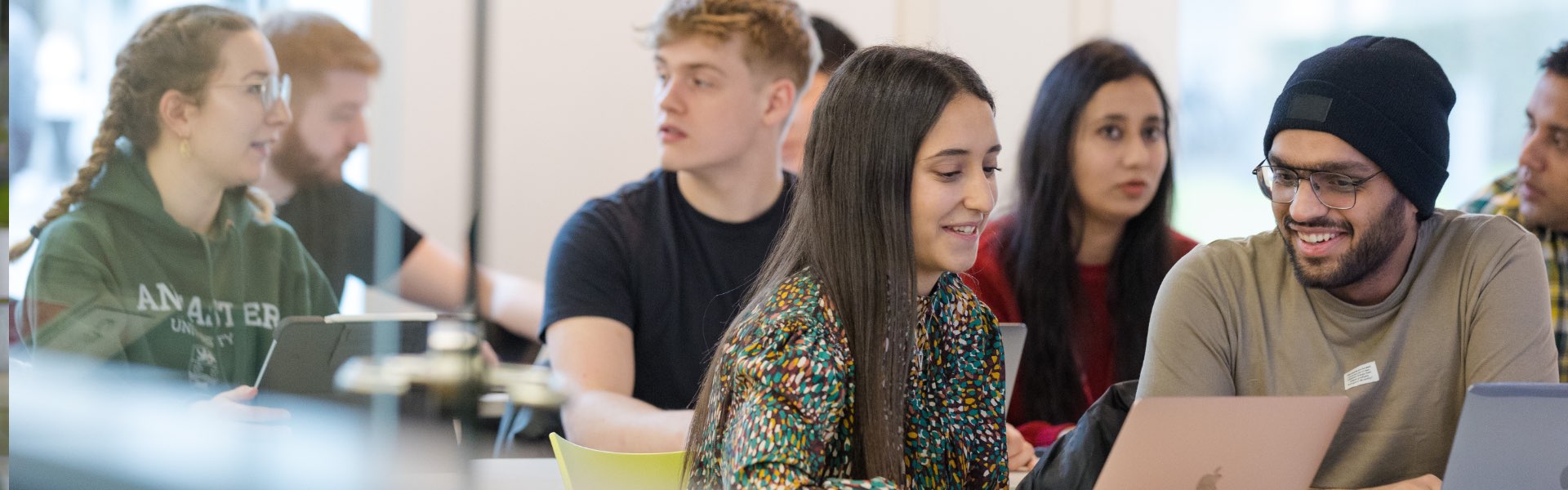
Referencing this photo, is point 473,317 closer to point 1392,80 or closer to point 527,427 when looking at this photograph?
point 527,427

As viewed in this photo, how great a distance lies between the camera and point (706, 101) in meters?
2.34

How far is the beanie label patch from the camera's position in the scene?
1478 millimetres

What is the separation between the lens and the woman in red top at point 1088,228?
2.22m

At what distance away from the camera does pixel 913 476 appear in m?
1.32

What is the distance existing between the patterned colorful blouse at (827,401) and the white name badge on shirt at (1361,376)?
43cm

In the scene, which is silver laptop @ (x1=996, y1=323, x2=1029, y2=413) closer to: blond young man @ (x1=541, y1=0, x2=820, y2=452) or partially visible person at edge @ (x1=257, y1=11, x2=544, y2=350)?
blond young man @ (x1=541, y1=0, x2=820, y2=452)

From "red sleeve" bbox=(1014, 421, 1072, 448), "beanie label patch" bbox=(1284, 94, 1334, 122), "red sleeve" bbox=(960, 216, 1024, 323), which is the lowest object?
"red sleeve" bbox=(1014, 421, 1072, 448)

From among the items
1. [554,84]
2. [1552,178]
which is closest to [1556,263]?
[1552,178]

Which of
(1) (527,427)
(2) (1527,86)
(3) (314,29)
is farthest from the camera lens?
(2) (1527,86)

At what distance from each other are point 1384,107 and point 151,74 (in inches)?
75.5

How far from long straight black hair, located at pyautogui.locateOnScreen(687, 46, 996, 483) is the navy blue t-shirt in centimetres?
88

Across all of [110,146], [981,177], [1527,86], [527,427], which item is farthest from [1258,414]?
[1527,86]

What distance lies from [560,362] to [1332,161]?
121 centimetres

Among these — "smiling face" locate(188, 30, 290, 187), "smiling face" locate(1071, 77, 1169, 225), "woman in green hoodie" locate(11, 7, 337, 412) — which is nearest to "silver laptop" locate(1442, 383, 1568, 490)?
"smiling face" locate(1071, 77, 1169, 225)
